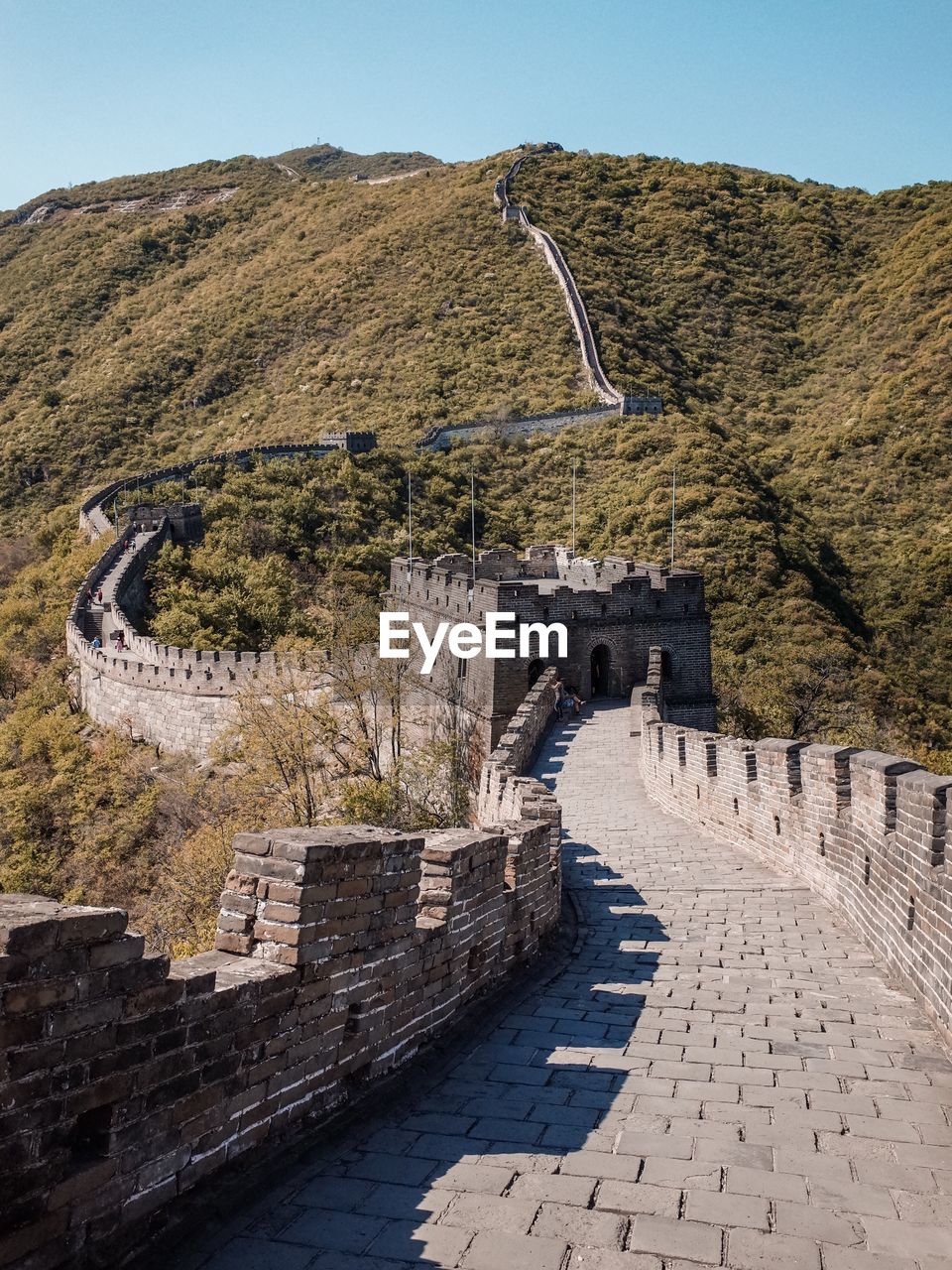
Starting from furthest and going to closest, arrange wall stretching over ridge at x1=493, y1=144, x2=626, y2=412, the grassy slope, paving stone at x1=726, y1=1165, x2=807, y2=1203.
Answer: the grassy slope < wall stretching over ridge at x1=493, y1=144, x2=626, y2=412 < paving stone at x1=726, y1=1165, x2=807, y2=1203

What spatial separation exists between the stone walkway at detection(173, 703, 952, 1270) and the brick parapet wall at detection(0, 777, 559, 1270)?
0.85 ft

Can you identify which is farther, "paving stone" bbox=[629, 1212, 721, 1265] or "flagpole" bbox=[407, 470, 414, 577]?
"flagpole" bbox=[407, 470, 414, 577]

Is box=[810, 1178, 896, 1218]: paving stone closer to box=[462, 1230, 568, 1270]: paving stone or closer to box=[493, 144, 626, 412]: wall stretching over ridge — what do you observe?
box=[462, 1230, 568, 1270]: paving stone

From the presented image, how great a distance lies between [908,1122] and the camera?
469 centimetres

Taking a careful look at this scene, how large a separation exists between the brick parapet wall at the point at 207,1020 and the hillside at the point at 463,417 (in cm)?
1056

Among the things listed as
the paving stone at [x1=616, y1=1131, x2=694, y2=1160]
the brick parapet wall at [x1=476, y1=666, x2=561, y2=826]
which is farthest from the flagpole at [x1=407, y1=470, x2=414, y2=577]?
the paving stone at [x1=616, y1=1131, x2=694, y2=1160]

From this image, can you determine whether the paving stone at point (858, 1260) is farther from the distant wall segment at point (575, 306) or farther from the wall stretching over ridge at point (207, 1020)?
the distant wall segment at point (575, 306)

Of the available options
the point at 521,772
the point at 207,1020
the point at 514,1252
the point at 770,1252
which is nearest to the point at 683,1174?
the point at 770,1252

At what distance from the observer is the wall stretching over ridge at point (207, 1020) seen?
3.28 meters

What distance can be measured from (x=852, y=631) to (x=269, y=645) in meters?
19.6

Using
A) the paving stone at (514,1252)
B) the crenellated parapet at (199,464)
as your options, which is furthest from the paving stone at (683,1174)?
the crenellated parapet at (199,464)

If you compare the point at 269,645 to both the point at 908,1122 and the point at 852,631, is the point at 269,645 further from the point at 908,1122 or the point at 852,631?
the point at 908,1122

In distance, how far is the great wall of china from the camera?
346cm

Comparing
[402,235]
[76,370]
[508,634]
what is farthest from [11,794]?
[402,235]
